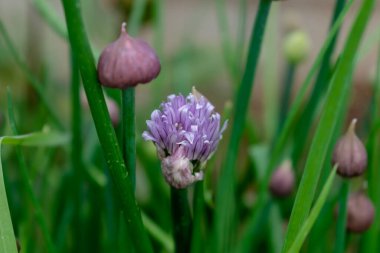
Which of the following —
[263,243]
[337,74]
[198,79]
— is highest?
[337,74]

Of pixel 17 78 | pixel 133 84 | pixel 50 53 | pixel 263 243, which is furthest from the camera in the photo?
pixel 50 53

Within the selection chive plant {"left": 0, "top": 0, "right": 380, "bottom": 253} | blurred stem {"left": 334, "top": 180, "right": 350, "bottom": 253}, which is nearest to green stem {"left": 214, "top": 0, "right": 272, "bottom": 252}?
chive plant {"left": 0, "top": 0, "right": 380, "bottom": 253}

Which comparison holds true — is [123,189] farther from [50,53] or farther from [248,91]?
[50,53]

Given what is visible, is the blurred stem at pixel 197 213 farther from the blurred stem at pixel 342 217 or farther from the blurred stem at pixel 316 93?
the blurred stem at pixel 316 93

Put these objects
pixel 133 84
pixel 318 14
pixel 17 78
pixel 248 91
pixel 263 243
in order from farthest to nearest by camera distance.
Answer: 1. pixel 318 14
2. pixel 17 78
3. pixel 263 243
4. pixel 248 91
5. pixel 133 84

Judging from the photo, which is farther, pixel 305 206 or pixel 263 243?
pixel 263 243

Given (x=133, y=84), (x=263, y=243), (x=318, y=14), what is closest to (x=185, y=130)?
(x=133, y=84)
